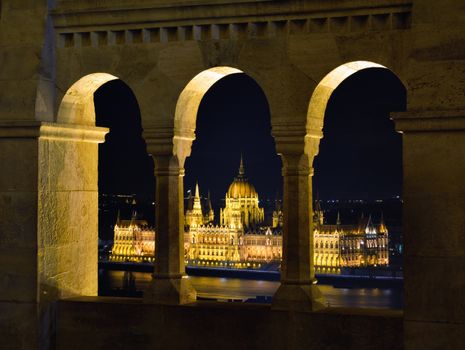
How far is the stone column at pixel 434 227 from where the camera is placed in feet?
21.7

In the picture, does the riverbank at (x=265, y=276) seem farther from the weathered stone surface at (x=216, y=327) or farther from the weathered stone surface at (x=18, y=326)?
the weathered stone surface at (x=18, y=326)

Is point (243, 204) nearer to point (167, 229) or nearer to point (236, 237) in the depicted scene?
point (236, 237)

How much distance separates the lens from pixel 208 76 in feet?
25.5

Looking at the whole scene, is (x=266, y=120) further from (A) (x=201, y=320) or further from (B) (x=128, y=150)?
(A) (x=201, y=320)

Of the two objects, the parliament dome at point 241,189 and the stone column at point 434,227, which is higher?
the parliament dome at point 241,189

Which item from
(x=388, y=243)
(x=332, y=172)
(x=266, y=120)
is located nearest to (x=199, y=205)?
(x=388, y=243)

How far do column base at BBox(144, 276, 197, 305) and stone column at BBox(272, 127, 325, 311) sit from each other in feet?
2.69

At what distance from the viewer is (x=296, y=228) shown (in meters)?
7.35

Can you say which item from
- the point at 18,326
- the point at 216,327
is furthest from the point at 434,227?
the point at 18,326

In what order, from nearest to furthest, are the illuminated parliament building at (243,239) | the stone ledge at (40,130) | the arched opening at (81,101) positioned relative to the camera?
1. the stone ledge at (40,130)
2. the arched opening at (81,101)
3. the illuminated parliament building at (243,239)

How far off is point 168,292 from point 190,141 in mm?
1219

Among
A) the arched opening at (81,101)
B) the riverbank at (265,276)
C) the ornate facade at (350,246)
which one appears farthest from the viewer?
the ornate facade at (350,246)

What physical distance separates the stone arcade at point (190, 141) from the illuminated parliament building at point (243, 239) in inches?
3230

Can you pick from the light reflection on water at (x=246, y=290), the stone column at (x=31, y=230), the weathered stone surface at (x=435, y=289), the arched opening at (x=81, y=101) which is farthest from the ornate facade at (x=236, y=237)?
the weathered stone surface at (x=435, y=289)
